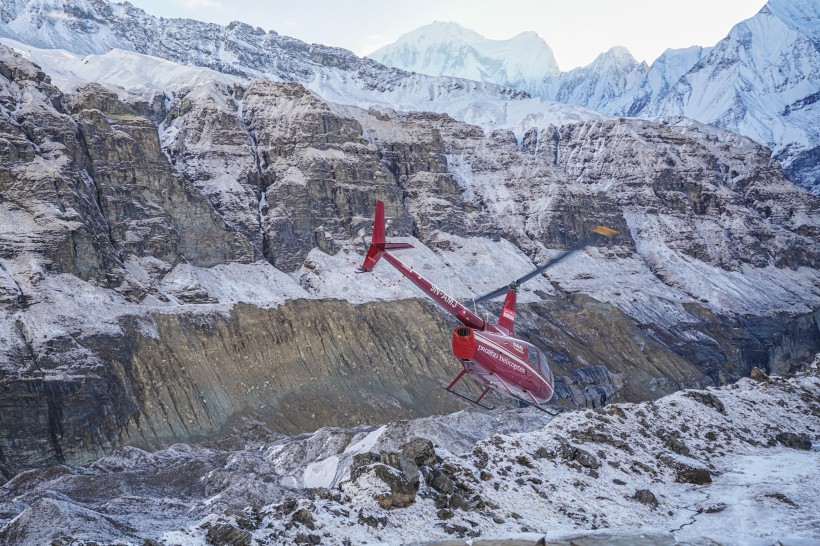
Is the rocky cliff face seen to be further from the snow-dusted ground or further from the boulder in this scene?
the boulder

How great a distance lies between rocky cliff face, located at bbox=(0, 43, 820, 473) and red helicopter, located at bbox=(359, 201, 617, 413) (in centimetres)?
5049

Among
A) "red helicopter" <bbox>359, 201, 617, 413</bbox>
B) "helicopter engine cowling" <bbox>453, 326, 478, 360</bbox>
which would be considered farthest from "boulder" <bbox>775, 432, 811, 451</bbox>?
"helicopter engine cowling" <bbox>453, 326, 478, 360</bbox>

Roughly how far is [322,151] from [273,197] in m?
15.6

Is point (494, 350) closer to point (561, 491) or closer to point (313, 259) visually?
point (561, 491)

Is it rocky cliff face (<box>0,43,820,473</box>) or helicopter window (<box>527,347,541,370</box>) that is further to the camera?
rocky cliff face (<box>0,43,820,473</box>)

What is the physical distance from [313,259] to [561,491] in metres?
99.7

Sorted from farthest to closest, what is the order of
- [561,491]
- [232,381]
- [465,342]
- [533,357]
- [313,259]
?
[313,259] → [232,381] → [533,357] → [465,342] → [561,491]

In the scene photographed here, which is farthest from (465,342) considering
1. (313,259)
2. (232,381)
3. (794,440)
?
(313,259)

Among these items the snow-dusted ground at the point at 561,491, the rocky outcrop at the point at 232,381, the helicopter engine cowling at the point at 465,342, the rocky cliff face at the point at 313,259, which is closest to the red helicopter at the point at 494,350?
the helicopter engine cowling at the point at 465,342

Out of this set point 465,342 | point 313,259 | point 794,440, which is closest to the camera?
point 465,342

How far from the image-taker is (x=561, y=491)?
85.6 ft

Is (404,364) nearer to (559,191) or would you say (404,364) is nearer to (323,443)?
(323,443)

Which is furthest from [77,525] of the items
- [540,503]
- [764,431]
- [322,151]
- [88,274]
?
[322,151]

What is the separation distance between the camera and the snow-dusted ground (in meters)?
21.5
